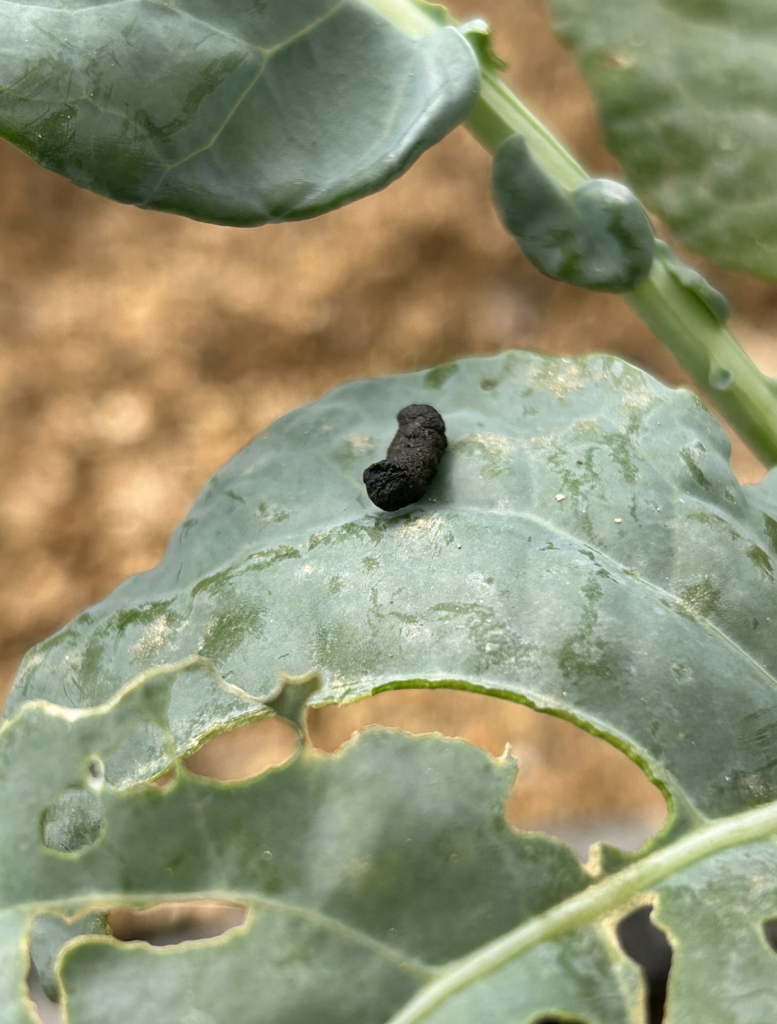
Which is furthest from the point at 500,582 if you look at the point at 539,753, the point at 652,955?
the point at 539,753

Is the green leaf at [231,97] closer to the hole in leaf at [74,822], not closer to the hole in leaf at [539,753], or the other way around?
the hole in leaf at [74,822]

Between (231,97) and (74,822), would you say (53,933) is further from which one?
(231,97)

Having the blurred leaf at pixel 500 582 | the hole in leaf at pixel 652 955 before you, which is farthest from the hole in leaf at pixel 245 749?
the blurred leaf at pixel 500 582

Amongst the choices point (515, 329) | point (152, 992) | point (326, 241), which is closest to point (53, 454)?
point (326, 241)

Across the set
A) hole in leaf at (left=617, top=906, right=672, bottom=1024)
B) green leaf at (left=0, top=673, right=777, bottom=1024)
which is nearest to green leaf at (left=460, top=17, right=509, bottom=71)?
green leaf at (left=0, top=673, right=777, bottom=1024)

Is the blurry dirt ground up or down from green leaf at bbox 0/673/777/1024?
down

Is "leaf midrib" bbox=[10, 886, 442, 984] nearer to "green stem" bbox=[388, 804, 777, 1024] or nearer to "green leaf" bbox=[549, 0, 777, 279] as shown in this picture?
"green stem" bbox=[388, 804, 777, 1024]

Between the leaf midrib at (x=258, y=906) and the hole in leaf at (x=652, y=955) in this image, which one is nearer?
the leaf midrib at (x=258, y=906)
